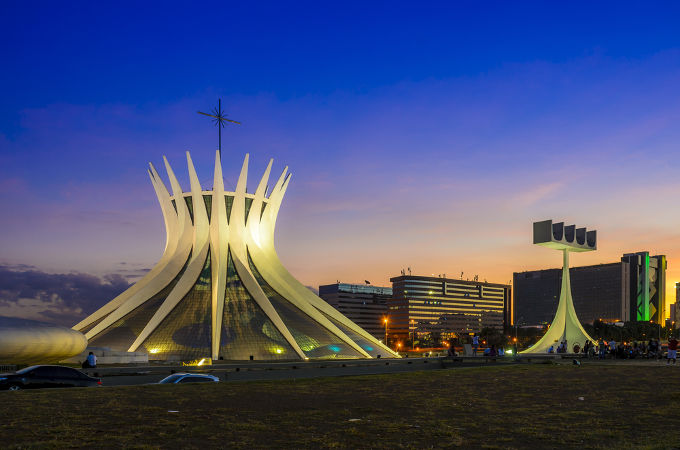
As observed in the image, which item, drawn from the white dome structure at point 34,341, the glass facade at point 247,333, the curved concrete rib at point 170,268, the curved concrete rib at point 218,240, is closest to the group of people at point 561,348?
the glass facade at point 247,333

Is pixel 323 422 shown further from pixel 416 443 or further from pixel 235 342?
pixel 235 342

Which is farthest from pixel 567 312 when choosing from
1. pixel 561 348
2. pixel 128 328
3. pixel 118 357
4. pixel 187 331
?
pixel 118 357

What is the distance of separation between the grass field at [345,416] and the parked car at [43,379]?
1895 millimetres

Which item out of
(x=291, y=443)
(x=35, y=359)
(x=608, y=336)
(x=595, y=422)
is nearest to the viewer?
(x=291, y=443)

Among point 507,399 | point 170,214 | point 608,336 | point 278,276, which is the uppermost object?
point 170,214

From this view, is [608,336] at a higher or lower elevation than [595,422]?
lower

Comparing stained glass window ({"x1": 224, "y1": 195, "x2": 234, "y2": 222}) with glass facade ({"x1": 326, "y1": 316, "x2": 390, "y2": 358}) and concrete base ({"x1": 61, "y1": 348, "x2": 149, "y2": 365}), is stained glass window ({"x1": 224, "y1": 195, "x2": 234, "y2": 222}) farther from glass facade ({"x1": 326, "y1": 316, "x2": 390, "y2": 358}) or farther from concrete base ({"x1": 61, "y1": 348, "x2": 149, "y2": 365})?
concrete base ({"x1": 61, "y1": 348, "x2": 149, "y2": 365})

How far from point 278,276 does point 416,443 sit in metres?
41.1

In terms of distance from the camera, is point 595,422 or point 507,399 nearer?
point 595,422

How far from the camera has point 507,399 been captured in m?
16.2

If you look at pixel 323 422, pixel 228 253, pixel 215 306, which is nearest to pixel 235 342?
pixel 215 306

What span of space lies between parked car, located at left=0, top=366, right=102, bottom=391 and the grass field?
6.22 feet

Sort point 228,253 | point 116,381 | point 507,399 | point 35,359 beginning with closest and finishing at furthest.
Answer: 1. point 507,399
2. point 116,381
3. point 35,359
4. point 228,253

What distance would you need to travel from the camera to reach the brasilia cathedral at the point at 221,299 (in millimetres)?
41844
